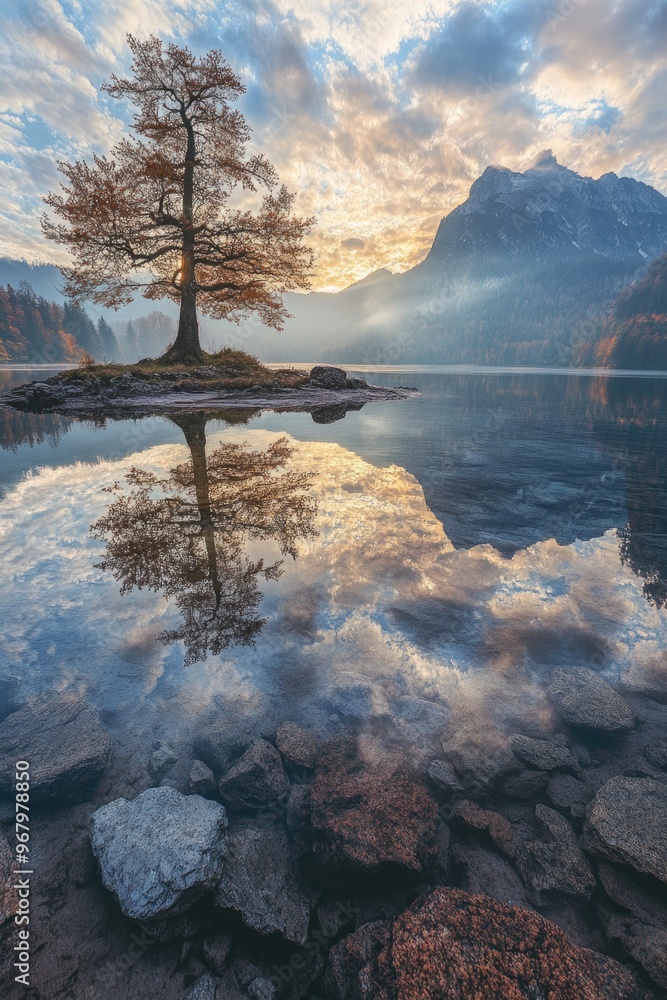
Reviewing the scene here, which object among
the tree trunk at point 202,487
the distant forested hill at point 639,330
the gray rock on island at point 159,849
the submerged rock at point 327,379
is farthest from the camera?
the distant forested hill at point 639,330

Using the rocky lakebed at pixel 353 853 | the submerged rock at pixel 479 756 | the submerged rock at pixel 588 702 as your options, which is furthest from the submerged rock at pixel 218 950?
the submerged rock at pixel 588 702

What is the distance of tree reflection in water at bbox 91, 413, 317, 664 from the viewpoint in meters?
4.17

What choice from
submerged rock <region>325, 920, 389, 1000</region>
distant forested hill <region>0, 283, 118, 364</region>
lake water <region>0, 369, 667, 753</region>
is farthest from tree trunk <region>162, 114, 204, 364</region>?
distant forested hill <region>0, 283, 118, 364</region>

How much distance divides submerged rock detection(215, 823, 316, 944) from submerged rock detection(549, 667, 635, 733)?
239 cm

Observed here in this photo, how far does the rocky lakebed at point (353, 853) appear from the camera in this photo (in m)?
1.94

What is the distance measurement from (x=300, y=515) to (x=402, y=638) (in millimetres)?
2984

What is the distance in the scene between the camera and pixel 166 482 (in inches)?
306

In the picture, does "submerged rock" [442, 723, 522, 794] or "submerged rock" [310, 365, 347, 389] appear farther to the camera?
"submerged rock" [310, 365, 347, 389]

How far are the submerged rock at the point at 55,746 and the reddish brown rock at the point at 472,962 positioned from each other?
1.97 meters

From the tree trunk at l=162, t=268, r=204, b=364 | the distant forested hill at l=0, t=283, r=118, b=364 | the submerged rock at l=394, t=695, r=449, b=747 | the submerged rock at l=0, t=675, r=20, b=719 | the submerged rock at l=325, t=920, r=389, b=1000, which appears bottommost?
the submerged rock at l=325, t=920, r=389, b=1000

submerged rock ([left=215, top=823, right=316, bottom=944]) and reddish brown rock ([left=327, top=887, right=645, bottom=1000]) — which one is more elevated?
reddish brown rock ([left=327, top=887, right=645, bottom=1000])

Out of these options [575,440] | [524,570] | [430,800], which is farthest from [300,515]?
[575,440]

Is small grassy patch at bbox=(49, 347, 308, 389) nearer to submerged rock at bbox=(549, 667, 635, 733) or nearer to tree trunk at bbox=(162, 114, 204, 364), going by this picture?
tree trunk at bbox=(162, 114, 204, 364)

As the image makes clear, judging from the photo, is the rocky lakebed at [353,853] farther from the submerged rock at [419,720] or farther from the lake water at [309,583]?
the lake water at [309,583]
